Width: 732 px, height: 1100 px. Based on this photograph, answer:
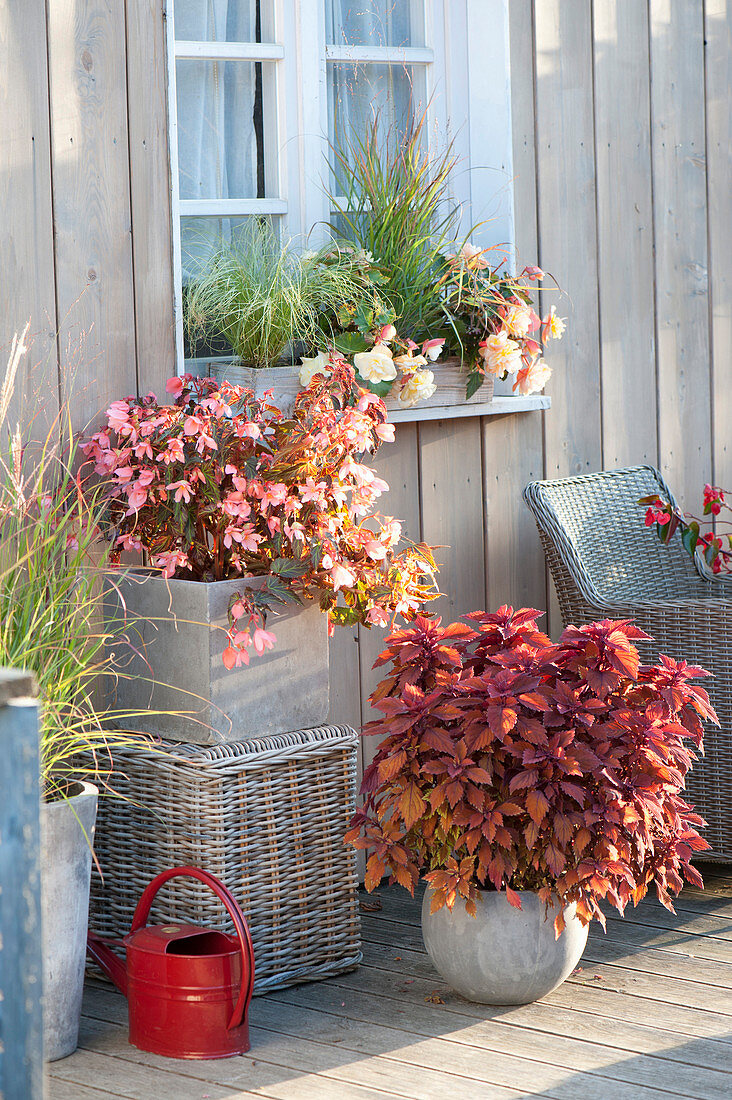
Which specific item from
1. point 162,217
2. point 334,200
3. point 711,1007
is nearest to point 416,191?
point 334,200

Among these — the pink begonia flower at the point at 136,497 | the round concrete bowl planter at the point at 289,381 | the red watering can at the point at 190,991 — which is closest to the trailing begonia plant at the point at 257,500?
the pink begonia flower at the point at 136,497

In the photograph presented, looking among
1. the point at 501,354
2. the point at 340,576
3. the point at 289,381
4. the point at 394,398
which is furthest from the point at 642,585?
Answer: the point at 340,576

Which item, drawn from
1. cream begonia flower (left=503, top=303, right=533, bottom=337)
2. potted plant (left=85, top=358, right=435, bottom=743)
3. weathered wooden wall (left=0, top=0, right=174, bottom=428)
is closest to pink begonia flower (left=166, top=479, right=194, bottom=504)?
potted plant (left=85, top=358, right=435, bottom=743)

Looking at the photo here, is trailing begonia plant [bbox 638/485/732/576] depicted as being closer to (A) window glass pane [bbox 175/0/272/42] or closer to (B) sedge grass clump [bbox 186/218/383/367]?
(B) sedge grass clump [bbox 186/218/383/367]

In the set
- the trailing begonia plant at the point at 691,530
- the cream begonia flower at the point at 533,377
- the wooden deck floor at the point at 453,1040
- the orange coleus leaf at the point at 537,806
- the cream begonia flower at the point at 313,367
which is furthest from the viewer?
the trailing begonia plant at the point at 691,530

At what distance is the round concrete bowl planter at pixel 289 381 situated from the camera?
2.78m

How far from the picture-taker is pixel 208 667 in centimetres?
240

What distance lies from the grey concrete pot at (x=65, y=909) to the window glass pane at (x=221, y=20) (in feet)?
5.37

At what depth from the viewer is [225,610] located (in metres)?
2.41

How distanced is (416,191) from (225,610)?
112 centimetres

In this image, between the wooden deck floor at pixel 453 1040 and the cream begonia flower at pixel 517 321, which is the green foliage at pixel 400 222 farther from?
the wooden deck floor at pixel 453 1040

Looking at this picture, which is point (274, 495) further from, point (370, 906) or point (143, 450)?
Result: point (370, 906)

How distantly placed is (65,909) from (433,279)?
1.56 m

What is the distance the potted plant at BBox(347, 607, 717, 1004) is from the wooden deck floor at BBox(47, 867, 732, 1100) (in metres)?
0.11
